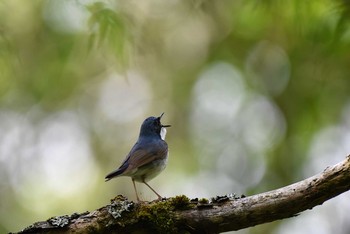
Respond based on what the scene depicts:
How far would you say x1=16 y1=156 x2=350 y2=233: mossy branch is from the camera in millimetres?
3785

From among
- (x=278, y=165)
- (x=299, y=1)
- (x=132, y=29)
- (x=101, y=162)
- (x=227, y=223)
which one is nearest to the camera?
(x=227, y=223)

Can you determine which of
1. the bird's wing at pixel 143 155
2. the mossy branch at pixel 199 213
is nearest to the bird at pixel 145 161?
the bird's wing at pixel 143 155

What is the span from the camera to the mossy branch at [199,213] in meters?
3.79

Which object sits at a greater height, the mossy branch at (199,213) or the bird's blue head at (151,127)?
the bird's blue head at (151,127)

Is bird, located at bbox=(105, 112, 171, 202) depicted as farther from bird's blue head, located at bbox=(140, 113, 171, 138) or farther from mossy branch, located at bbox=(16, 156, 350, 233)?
mossy branch, located at bbox=(16, 156, 350, 233)

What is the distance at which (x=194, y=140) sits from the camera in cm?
946

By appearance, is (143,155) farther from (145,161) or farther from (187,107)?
(187,107)

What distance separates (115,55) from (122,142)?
507 centimetres

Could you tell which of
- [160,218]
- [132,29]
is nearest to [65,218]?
[160,218]

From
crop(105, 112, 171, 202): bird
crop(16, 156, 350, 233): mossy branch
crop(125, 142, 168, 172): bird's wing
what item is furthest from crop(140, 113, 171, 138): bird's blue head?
crop(16, 156, 350, 233): mossy branch

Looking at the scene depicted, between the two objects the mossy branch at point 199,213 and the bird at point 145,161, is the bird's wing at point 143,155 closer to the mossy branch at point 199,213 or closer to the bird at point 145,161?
the bird at point 145,161

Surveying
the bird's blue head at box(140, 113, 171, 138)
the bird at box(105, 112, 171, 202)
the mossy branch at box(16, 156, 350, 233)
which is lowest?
the mossy branch at box(16, 156, 350, 233)

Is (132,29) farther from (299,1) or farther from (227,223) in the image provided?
(227,223)

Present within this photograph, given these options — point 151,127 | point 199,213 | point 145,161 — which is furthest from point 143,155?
point 199,213
